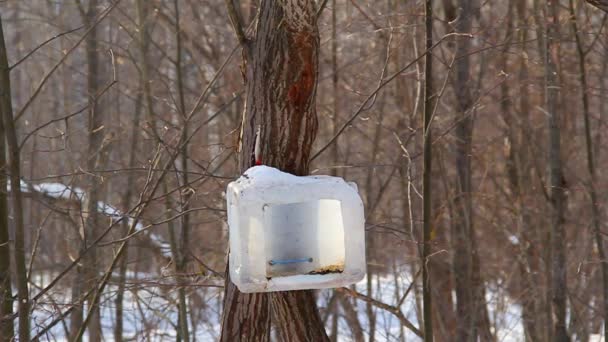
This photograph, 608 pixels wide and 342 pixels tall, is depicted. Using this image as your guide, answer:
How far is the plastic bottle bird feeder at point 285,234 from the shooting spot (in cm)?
246

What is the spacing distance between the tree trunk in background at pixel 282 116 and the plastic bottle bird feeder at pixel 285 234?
0.71 feet

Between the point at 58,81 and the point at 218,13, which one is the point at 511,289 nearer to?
the point at 218,13

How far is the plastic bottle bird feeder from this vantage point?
2.46 m

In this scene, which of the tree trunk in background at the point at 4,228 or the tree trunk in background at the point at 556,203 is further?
the tree trunk in background at the point at 556,203

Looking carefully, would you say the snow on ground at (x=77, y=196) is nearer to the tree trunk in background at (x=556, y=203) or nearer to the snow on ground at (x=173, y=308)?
the snow on ground at (x=173, y=308)

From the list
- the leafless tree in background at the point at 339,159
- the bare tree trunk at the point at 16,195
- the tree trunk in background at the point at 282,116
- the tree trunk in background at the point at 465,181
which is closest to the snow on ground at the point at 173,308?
the leafless tree in background at the point at 339,159

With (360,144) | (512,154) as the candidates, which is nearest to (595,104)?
(512,154)

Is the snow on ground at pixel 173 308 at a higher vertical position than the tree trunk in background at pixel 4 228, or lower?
lower

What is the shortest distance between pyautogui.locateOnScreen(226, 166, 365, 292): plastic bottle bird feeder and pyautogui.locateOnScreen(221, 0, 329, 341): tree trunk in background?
8.5 inches

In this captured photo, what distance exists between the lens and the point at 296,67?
9.29 ft

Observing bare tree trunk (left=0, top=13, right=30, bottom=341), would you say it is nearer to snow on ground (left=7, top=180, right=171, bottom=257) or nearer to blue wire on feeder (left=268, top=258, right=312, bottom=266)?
snow on ground (left=7, top=180, right=171, bottom=257)

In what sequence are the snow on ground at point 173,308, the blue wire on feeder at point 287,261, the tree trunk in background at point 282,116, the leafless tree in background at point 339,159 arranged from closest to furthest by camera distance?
the blue wire on feeder at point 287,261 → the tree trunk in background at point 282,116 → the leafless tree in background at point 339,159 → the snow on ground at point 173,308

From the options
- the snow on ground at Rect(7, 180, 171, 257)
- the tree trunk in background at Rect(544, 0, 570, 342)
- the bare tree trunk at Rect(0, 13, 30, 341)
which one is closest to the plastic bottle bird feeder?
the snow on ground at Rect(7, 180, 171, 257)

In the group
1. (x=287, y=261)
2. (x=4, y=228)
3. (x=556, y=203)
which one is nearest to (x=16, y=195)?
(x=4, y=228)
